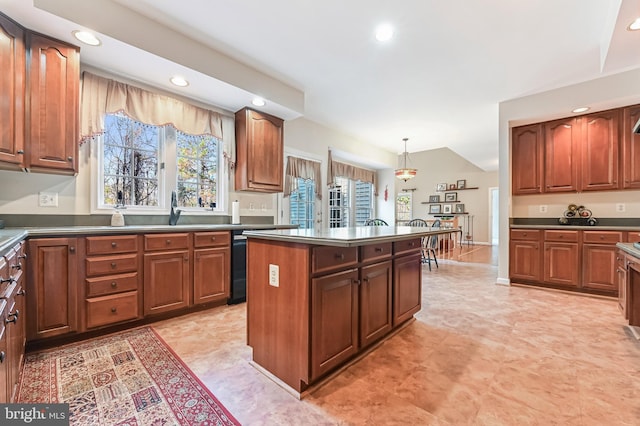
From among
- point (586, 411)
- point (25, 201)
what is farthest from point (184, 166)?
point (586, 411)

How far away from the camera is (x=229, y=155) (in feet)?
11.8

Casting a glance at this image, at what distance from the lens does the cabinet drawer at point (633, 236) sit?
10.4ft

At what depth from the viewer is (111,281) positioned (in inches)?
89.8

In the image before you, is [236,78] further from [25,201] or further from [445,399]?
[445,399]

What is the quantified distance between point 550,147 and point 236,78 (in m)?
4.31

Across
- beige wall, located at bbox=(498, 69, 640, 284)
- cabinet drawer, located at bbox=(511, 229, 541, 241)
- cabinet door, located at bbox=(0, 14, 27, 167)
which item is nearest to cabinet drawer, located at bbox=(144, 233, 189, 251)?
cabinet door, located at bbox=(0, 14, 27, 167)

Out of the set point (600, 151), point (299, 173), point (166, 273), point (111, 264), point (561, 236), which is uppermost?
point (600, 151)

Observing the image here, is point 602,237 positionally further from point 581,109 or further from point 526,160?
point 581,109

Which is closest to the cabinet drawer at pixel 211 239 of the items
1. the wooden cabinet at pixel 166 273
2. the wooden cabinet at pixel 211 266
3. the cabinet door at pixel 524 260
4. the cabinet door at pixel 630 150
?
the wooden cabinet at pixel 211 266

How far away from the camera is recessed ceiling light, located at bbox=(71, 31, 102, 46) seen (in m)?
2.13

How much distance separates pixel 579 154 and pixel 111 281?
5.60 m

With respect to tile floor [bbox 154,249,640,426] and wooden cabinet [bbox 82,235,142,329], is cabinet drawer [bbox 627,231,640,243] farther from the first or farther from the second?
wooden cabinet [bbox 82,235,142,329]

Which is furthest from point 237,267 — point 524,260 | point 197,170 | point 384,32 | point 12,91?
point 524,260

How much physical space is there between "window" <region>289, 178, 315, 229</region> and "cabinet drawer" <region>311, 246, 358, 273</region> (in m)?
3.01
